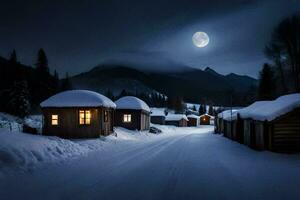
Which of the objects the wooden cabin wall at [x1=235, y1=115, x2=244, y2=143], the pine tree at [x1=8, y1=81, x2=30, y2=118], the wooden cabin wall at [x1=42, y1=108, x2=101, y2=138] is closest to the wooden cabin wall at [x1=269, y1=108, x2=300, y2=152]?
the wooden cabin wall at [x1=235, y1=115, x2=244, y2=143]

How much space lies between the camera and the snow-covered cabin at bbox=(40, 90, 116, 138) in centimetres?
2655

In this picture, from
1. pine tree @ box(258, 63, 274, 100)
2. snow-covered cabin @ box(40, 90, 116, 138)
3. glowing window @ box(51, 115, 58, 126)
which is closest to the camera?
snow-covered cabin @ box(40, 90, 116, 138)

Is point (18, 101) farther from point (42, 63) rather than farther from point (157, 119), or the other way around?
point (157, 119)

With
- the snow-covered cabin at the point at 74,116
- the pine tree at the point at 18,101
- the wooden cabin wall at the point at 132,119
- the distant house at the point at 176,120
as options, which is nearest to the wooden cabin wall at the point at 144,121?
the wooden cabin wall at the point at 132,119

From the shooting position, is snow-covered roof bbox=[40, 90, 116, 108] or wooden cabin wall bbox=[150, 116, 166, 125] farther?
wooden cabin wall bbox=[150, 116, 166, 125]

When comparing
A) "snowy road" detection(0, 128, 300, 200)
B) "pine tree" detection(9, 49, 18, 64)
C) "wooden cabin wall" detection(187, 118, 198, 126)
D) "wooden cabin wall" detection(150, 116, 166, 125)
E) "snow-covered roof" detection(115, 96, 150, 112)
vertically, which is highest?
"pine tree" detection(9, 49, 18, 64)

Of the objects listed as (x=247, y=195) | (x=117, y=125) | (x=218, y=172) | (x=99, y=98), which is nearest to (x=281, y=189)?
(x=247, y=195)

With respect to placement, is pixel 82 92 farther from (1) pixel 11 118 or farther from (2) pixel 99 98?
(1) pixel 11 118

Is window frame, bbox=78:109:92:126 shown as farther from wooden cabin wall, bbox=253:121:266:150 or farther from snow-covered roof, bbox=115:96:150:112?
snow-covered roof, bbox=115:96:150:112

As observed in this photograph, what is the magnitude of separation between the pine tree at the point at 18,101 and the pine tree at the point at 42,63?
21.6 m

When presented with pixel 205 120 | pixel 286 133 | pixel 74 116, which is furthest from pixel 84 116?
pixel 205 120

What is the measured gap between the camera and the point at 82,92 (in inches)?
1107

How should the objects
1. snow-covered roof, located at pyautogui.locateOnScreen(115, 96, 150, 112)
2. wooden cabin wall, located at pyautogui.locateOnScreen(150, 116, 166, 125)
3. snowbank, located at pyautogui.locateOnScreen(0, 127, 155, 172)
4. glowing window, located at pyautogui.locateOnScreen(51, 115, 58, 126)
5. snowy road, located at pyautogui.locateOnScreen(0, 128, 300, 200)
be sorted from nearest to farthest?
snowy road, located at pyautogui.locateOnScreen(0, 128, 300, 200)
snowbank, located at pyautogui.locateOnScreen(0, 127, 155, 172)
glowing window, located at pyautogui.locateOnScreen(51, 115, 58, 126)
snow-covered roof, located at pyautogui.locateOnScreen(115, 96, 150, 112)
wooden cabin wall, located at pyautogui.locateOnScreen(150, 116, 166, 125)

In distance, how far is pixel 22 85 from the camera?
58125 millimetres
